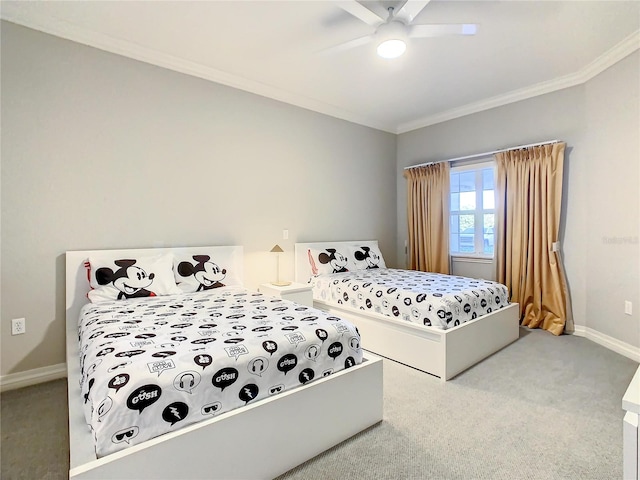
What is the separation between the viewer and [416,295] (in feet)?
8.66

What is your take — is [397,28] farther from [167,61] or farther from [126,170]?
[126,170]

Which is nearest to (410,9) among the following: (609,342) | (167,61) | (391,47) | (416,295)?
(391,47)

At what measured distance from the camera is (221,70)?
3.13 metres

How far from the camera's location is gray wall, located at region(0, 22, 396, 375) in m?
2.30

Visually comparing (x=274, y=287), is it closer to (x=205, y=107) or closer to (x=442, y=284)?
(x=442, y=284)

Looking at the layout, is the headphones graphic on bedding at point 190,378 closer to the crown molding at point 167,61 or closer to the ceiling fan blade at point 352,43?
the ceiling fan blade at point 352,43

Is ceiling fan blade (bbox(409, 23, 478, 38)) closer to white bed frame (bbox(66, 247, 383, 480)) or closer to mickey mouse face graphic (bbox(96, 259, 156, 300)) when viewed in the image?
white bed frame (bbox(66, 247, 383, 480))

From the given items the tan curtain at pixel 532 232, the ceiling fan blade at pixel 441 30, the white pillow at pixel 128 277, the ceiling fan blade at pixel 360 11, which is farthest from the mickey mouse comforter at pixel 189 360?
the tan curtain at pixel 532 232

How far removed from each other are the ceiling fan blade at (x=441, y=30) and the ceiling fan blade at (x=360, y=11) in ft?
0.76

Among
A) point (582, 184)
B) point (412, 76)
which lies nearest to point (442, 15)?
point (412, 76)

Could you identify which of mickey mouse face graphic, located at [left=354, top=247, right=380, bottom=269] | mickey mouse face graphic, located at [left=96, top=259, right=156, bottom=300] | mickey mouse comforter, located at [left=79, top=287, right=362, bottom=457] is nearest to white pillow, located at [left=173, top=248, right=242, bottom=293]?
mickey mouse face graphic, located at [left=96, top=259, right=156, bottom=300]

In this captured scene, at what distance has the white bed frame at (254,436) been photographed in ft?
3.66

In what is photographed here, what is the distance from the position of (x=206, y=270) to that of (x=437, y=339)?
6.46 ft

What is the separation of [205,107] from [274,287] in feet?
6.04
